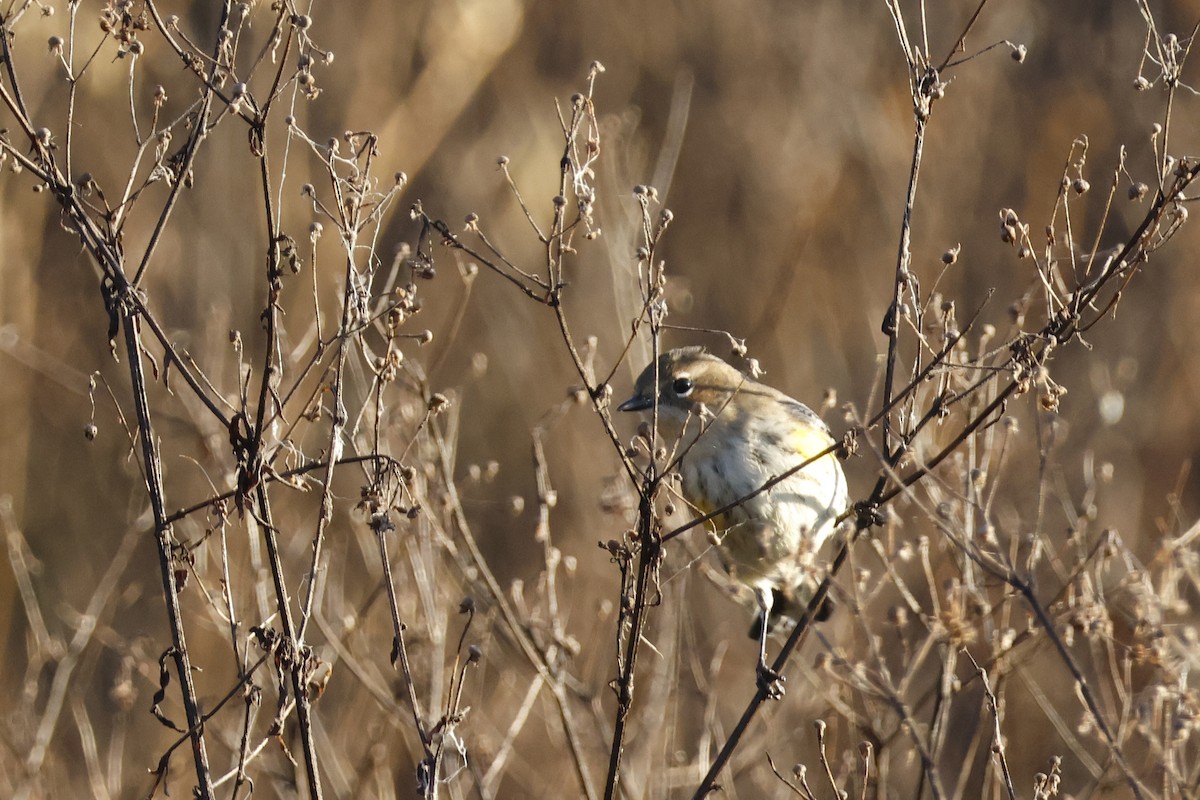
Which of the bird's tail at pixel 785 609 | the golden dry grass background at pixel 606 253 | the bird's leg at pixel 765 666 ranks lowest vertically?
the bird's leg at pixel 765 666

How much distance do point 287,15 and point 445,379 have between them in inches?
286

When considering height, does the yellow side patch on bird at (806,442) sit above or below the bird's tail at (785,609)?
above

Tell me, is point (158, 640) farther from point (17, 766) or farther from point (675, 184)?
point (675, 184)

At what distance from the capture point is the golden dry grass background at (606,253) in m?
8.54

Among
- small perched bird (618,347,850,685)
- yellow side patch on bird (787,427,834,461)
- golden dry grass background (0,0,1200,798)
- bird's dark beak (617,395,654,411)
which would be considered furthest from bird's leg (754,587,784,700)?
golden dry grass background (0,0,1200,798)

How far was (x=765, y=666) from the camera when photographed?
460cm

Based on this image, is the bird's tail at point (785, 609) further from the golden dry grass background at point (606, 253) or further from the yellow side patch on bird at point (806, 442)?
the golden dry grass background at point (606, 253)

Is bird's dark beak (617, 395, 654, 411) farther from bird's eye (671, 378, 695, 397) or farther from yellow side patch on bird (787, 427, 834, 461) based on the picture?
yellow side patch on bird (787, 427, 834, 461)

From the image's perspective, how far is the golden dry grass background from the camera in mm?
8539

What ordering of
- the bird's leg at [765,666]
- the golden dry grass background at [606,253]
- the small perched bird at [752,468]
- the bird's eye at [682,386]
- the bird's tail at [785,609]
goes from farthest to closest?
the golden dry grass background at [606,253]
the bird's tail at [785,609]
the bird's eye at [682,386]
the small perched bird at [752,468]
the bird's leg at [765,666]

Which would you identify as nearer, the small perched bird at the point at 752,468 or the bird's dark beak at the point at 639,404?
the small perched bird at the point at 752,468

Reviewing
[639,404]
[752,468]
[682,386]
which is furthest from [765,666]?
[682,386]

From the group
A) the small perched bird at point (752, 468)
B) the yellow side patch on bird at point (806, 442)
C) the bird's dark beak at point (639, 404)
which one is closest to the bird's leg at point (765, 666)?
the small perched bird at point (752, 468)

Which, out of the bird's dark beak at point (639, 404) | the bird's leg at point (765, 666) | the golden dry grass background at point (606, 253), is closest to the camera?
the bird's leg at point (765, 666)
